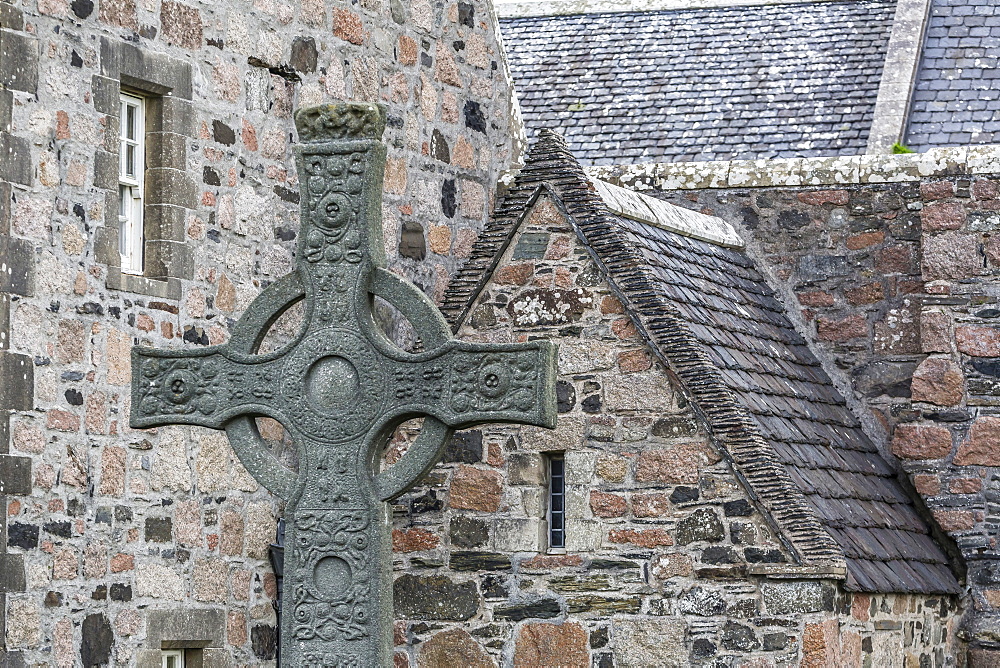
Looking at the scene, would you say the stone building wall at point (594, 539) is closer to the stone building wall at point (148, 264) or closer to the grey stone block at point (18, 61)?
the stone building wall at point (148, 264)

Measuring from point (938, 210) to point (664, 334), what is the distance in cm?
298

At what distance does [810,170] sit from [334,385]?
6.56 metres

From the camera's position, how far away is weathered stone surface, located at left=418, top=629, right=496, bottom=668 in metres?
10.8

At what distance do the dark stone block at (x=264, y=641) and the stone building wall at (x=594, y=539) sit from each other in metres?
0.70

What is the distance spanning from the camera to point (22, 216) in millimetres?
9555

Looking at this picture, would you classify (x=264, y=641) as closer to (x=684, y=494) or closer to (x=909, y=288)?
(x=684, y=494)

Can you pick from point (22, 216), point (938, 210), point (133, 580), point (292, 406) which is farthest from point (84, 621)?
point (938, 210)

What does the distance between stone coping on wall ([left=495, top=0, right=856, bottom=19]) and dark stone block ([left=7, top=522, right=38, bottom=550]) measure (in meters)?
11.4

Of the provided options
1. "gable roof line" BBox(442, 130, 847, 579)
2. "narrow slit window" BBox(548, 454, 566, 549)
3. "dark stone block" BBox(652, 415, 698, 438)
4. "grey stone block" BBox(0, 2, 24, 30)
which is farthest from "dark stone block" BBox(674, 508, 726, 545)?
"grey stone block" BBox(0, 2, 24, 30)

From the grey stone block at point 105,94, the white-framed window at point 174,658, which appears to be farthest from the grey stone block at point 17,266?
the white-framed window at point 174,658

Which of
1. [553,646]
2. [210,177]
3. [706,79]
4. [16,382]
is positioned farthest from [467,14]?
[706,79]

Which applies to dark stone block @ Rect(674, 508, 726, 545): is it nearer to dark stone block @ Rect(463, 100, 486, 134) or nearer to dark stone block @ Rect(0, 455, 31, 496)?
dark stone block @ Rect(0, 455, 31, 496)

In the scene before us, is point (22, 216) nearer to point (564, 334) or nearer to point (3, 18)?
point (3, 18)

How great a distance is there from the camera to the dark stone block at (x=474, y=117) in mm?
12805
